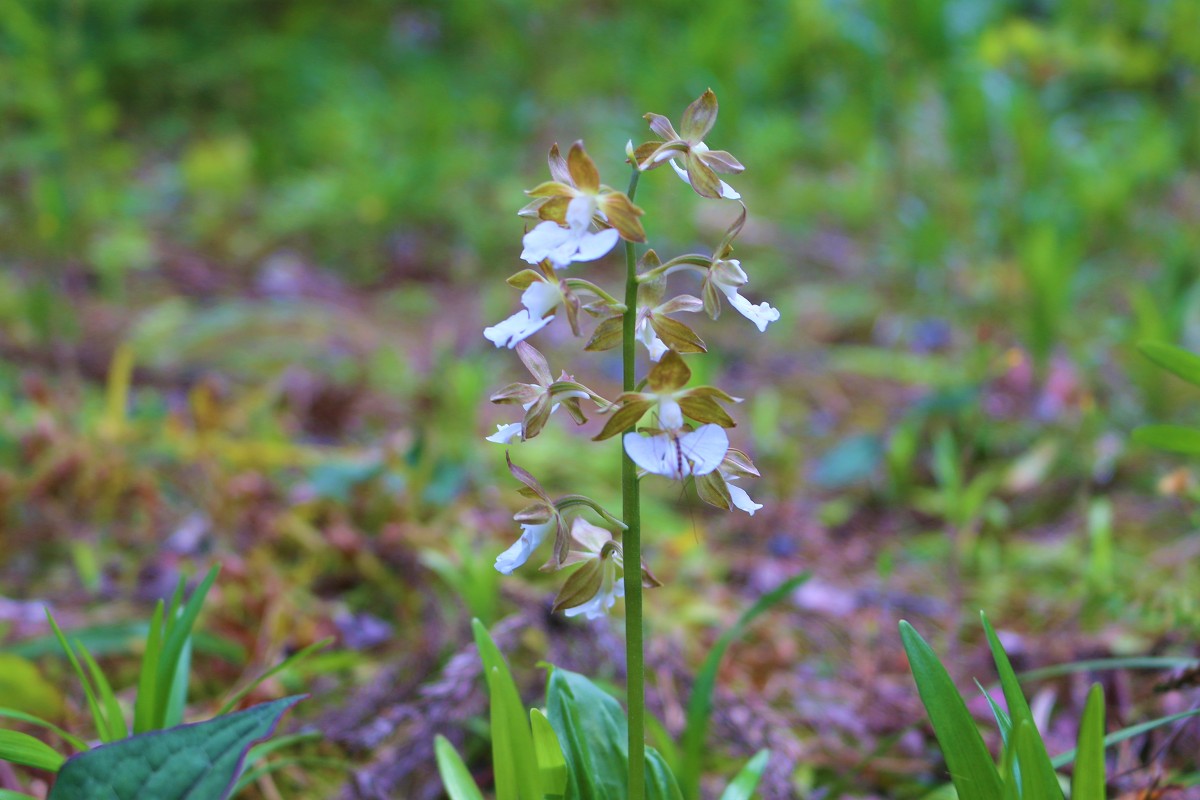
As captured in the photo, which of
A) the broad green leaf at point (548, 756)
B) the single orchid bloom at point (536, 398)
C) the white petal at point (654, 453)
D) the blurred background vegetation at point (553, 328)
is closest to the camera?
the white petal at point (654, 453)

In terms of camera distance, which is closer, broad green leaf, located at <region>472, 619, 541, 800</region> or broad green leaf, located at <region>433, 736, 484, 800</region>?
broad green leaf, located at <region>472, 619, 541, 800</region>

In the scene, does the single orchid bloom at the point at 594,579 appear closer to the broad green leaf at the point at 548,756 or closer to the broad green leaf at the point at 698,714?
the broad green leaf at the point at 548,756

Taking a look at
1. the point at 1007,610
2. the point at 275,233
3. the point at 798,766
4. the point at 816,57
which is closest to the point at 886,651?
the point at 1007,610

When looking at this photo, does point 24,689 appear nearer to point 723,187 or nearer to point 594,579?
point 594,579

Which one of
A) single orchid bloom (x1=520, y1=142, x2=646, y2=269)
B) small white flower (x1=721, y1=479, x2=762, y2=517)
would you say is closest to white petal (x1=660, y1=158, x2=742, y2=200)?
single orchid bloom (x1=520, y1=142, x2=646, y2=269)

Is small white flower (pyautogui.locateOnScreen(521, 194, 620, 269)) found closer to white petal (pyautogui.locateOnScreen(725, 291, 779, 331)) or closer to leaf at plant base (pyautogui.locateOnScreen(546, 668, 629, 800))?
white petal (pyautogui.locateOnScreen(725, 291, 779, 331))

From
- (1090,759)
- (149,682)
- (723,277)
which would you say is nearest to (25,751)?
(149,682)

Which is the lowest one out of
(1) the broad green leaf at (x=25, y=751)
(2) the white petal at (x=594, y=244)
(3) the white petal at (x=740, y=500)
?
(1) the broad green leaf at (x=25, y=751)

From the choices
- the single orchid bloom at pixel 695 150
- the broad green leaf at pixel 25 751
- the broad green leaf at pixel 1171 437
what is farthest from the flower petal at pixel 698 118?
the broad green leaf at pixel 25 751
